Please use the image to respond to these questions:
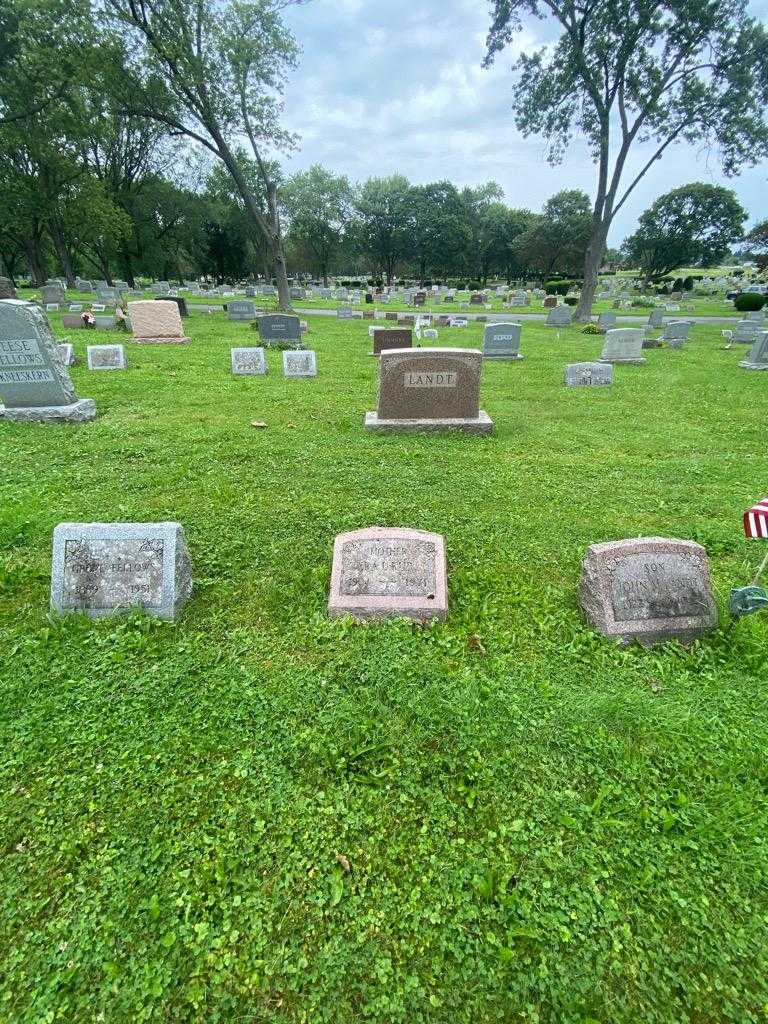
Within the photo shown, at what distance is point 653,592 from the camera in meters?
3.00

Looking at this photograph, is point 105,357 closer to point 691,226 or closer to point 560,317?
point 560,317

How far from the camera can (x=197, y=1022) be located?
4.95 feet

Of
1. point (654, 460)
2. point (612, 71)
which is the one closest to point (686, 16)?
point (612, 71)

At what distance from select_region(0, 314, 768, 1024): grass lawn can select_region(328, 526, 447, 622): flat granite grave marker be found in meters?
0.14

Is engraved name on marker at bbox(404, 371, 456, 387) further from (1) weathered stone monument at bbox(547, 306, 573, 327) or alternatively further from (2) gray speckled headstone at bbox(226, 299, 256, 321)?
(2) gray speckled headstone at bbox(226, 299, 256, 321)

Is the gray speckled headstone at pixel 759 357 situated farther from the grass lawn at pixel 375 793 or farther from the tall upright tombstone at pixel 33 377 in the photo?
the tall upright tombstone at pixel 33 377

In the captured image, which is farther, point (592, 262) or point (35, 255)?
point (35, 255)

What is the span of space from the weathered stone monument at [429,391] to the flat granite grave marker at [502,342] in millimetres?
7771

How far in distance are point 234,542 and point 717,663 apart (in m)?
3.55

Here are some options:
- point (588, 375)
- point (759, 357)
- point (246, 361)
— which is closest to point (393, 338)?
point (246, 361)

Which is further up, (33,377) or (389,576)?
(33,377)

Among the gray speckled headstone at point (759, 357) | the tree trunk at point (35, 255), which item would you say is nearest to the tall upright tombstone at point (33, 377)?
the gray speckled headstone at point (759, 357)

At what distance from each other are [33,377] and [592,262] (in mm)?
21068

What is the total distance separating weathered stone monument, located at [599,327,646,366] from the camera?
1313 centimetres
